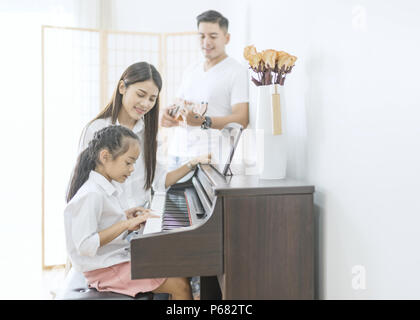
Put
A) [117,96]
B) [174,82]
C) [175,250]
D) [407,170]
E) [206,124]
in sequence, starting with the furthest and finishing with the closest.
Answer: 1. [174,82]
2. [206,124]
3. [117,96]
4. [175,250]
5. [407,170]

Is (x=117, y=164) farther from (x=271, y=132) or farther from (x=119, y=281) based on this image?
(x=271, y=132)

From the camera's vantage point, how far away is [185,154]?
2.26 m

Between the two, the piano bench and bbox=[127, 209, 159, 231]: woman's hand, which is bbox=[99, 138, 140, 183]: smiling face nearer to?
bbox=[127, 209, 159, 231]: woman's hand

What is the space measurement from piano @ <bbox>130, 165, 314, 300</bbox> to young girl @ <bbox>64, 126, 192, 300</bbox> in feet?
0.99

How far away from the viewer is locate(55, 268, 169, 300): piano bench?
1.41 meters

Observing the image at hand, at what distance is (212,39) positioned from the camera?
2.25 metres

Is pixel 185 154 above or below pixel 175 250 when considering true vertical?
→ above

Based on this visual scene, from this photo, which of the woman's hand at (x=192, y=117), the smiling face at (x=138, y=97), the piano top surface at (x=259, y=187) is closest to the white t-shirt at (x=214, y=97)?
the woman's hand at (x=192, y=117)

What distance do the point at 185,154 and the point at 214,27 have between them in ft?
2.52

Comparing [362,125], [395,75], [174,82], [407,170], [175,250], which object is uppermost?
[174,82]

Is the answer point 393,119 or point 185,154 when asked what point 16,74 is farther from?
point 393,119

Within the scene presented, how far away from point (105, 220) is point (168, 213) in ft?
A: 0.89
